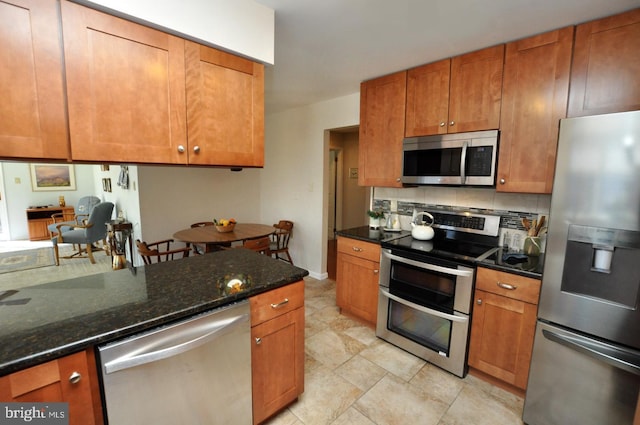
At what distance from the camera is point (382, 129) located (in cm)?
265

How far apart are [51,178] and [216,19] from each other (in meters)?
6.58

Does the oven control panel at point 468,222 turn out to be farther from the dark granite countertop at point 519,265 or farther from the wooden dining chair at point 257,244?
the wooden dining chair at point 257,244

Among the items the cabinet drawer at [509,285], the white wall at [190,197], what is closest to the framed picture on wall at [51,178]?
the white wall at [190,197]

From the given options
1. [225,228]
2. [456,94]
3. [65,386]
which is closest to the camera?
[65,386]

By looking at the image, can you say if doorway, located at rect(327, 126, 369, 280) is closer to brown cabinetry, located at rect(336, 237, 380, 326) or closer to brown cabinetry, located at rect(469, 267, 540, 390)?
brown cabinetry, located at rect(336, 237, 380, 326)

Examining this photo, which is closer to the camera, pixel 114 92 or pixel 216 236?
pixel 114 92

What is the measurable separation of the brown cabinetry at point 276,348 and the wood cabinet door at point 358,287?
1050 mm

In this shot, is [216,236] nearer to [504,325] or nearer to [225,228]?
[225,228]

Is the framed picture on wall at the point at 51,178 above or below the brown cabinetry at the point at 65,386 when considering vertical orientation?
above

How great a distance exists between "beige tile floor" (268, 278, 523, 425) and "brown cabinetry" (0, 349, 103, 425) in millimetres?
1006

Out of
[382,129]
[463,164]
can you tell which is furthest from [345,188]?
[463,164]

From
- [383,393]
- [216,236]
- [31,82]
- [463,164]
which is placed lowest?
[383,393]

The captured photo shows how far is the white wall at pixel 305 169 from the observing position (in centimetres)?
363

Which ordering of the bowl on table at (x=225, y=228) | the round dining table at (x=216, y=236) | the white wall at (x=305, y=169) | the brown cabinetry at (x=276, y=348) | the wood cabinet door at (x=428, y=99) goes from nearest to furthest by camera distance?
the brown cabinetry at (x=276, y=348)
the wood cabinet door at (x=428, y=99)
the round dining table at (x=216, y=236)
the bowl on table at (x=225, y=228)
the white wall at (x=305, y=169)
